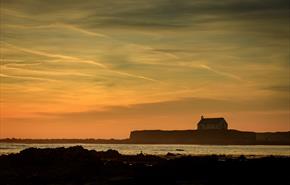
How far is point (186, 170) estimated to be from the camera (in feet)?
144

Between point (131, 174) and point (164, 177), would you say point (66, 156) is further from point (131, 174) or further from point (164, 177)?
point (164, 177)

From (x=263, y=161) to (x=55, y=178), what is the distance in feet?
56.7

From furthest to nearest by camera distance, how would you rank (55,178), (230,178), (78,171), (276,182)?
(78,171), (55,178), (230,178), (276,182)

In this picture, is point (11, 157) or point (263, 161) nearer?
point (263, 161)

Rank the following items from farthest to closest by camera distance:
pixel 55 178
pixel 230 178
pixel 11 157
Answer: pixel 11 157
pixel 55 178
pixel 230 178

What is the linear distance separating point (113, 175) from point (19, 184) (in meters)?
8.11

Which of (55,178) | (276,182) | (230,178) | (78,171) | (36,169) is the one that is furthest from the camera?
(36,169)

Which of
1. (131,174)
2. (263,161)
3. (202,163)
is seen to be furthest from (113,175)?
(263,161)

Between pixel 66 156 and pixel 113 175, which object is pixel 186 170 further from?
pixel 66 156

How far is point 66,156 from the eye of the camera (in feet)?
194

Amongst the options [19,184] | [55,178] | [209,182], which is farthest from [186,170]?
[19,184]

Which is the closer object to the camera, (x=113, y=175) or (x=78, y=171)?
(x=113, y=175)

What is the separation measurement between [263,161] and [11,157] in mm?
25938

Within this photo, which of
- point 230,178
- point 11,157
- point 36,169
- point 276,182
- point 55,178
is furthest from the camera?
point 11,157
